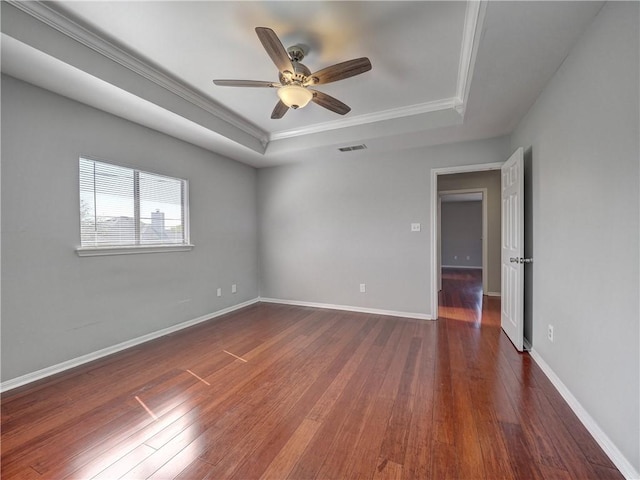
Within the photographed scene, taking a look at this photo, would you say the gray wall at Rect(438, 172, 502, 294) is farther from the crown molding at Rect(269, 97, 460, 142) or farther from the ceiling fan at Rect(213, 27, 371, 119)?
the ceiling fan at Rect(213, 27, 371, 119)

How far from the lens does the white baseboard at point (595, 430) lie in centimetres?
133

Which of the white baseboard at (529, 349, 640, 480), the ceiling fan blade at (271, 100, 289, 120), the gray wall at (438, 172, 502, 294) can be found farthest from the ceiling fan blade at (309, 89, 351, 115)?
the gray wall at (438, 172, 502, 294)

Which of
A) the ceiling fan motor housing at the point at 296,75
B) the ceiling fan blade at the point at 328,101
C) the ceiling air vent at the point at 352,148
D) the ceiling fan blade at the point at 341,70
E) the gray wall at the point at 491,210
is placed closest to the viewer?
the ceiling fan blade at the point at 341,70

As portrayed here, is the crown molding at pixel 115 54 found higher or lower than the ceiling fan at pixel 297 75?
higher

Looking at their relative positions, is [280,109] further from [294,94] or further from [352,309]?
[352,309]

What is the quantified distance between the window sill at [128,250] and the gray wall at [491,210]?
16.1 feet

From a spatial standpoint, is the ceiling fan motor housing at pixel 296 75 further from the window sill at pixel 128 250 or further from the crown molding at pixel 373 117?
the window sill at pixel 128 250

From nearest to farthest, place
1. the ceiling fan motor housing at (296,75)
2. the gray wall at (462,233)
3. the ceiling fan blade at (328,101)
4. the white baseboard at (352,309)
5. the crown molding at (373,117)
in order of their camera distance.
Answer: the ceiling fan motor housing at (296,75), the ceiling fan blade at (328,101), the crown molding at (373,117), the white baseboard at (352,309), the gray wall at (462,233)

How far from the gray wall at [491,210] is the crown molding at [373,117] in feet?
8.69

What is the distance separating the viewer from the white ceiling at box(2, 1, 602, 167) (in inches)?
69.9

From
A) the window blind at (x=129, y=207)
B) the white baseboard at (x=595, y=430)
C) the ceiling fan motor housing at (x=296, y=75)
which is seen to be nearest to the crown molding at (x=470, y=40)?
the ceiling fan motor housing at (x=296, y=75)

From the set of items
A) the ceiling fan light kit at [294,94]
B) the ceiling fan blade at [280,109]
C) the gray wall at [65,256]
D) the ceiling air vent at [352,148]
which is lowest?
the gray wall at [65,256]

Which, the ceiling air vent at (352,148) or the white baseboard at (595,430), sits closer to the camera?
the white baseboard at (595,430)

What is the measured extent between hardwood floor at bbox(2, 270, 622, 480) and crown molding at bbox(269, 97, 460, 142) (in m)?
2.60
